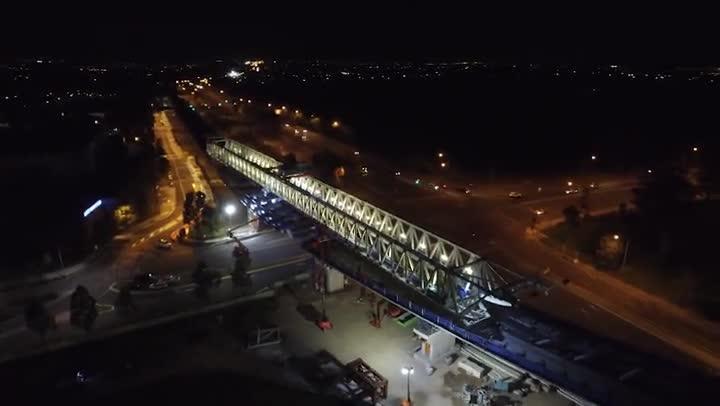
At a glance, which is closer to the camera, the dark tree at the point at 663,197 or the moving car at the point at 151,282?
the moving car at the point at 151,282

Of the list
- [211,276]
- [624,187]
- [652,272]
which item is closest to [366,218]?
[211,276]

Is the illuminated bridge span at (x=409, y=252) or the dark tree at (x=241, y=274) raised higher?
the illuminated bridge span at (x=409, y=252)

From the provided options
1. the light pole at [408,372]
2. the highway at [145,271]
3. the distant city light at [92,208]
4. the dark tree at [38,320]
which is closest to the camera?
the light pole at [408,372]

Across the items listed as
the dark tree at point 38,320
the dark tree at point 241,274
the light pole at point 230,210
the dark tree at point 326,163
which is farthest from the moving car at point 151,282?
the dark tree at point 326,163

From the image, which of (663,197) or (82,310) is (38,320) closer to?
(82,310)

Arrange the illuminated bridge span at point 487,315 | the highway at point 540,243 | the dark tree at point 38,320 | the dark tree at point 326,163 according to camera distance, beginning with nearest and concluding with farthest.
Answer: the illuminated bridge span at point 487,315 → the dark tree at point 38,320 → the highway at point 540,243 → the dark tree at point 326,163

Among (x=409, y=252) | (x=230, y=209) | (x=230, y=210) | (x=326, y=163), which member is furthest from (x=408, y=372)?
(x=326, y=163)

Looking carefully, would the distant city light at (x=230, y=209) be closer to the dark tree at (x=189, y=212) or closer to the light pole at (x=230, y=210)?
the light pole at (x=230, y=210)

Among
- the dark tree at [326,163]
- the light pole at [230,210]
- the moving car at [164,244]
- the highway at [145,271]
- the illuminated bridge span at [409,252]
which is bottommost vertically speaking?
the highway at [145,271]

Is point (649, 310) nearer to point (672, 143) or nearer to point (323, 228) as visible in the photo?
point (323, 228)
